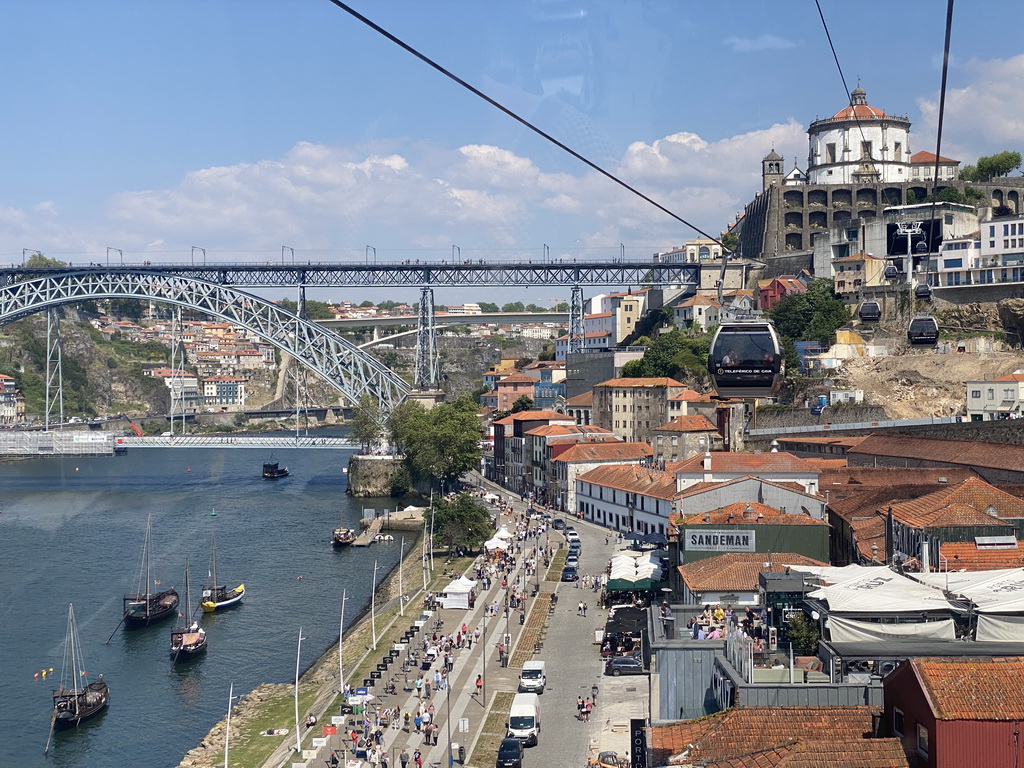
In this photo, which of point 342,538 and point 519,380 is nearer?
point 342,538

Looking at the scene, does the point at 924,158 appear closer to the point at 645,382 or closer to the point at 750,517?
the point at 645,382

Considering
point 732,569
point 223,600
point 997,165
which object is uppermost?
point 997,165

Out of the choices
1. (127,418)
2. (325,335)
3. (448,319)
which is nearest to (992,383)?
(325,335)

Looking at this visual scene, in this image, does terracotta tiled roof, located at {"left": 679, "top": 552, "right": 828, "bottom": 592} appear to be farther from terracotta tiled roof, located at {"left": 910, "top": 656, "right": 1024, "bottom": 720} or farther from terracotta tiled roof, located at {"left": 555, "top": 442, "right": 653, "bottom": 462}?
terracotta tiled roof, located at {"left": 555, "top": 442, "right": 653, "bottom": 462}

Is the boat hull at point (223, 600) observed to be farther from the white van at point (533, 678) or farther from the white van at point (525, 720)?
the white van at point (525, 720)

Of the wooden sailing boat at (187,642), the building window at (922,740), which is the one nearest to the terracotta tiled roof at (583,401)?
the wooden sailing boat at (187,642)

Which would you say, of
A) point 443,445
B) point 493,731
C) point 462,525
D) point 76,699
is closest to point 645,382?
point 443,445

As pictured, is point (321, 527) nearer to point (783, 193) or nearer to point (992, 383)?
point (992, 383)
